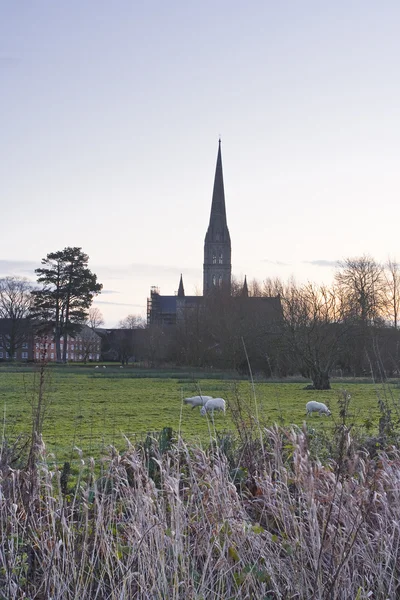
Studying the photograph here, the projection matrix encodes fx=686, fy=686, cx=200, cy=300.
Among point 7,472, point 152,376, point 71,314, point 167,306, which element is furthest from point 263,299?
point 167,306

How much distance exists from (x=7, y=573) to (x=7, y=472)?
122 centimetres

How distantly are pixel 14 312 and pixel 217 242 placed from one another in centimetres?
4621

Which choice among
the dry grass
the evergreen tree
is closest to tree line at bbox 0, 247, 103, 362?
the evergreen tree

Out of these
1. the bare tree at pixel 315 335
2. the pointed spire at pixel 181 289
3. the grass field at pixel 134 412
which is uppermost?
the pointed spire at pixel 181 289

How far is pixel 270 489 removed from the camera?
455cm

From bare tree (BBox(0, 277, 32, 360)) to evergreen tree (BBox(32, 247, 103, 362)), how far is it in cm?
331

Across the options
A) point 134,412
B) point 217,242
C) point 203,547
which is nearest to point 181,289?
point 217,242

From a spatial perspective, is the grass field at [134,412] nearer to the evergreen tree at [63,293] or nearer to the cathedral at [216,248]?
the evergreen tree at [63,293]

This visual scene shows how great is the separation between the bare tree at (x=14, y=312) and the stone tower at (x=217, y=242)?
42178 mm

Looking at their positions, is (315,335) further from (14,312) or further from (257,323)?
(14,312)

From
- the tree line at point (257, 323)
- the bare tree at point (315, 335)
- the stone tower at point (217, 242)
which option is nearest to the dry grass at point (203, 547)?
the tree line at point (257, 323)

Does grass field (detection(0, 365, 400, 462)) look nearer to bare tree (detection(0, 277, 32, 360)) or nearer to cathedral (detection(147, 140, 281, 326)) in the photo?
bare tree (detection(0, 277, 32, 360))

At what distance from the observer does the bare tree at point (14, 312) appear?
208 ft

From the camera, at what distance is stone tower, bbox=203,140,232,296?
106 m
